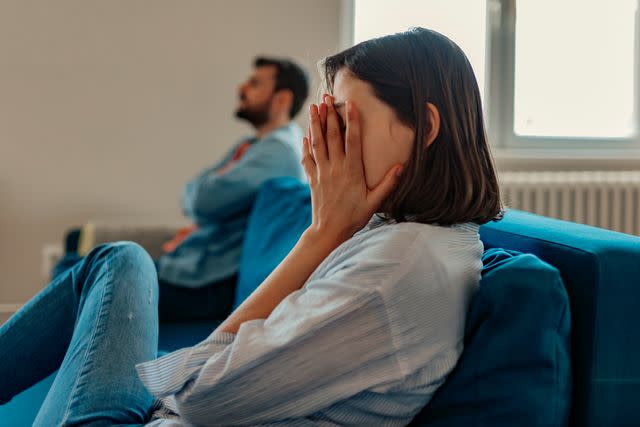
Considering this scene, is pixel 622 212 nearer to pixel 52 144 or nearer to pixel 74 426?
pixel 52 144

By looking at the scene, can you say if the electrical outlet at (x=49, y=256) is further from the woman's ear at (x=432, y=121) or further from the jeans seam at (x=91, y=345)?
the woman's ear at (x=432, y=121)

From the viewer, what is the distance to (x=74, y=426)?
2.98ft

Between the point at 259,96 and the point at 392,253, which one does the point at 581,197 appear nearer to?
the point at 259,96

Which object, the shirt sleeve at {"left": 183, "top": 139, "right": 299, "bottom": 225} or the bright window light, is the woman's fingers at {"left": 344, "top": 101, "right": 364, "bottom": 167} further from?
the bright window light

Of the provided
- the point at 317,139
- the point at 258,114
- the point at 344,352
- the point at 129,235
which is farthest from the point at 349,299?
the point at 129,235

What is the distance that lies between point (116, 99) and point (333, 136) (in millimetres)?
2525

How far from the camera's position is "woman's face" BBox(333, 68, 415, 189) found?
95 cm

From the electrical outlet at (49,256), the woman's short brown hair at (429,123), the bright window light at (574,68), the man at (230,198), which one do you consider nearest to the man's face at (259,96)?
the man at (230,198)

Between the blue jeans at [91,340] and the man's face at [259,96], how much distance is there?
149 cm

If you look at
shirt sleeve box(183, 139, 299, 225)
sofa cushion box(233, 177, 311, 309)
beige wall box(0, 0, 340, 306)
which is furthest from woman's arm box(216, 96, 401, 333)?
beige wall box(0, 0, 340, 306)

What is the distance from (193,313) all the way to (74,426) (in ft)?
4.24

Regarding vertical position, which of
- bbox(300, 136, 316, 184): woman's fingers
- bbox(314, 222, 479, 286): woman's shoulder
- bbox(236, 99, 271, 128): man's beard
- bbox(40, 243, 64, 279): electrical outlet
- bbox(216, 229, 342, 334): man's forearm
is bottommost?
bbox(40, 243, 64, 279): electrical outlet

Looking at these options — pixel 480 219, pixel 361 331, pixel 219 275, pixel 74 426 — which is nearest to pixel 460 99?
pixel 480 219

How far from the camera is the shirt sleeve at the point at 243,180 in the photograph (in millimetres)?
2371
